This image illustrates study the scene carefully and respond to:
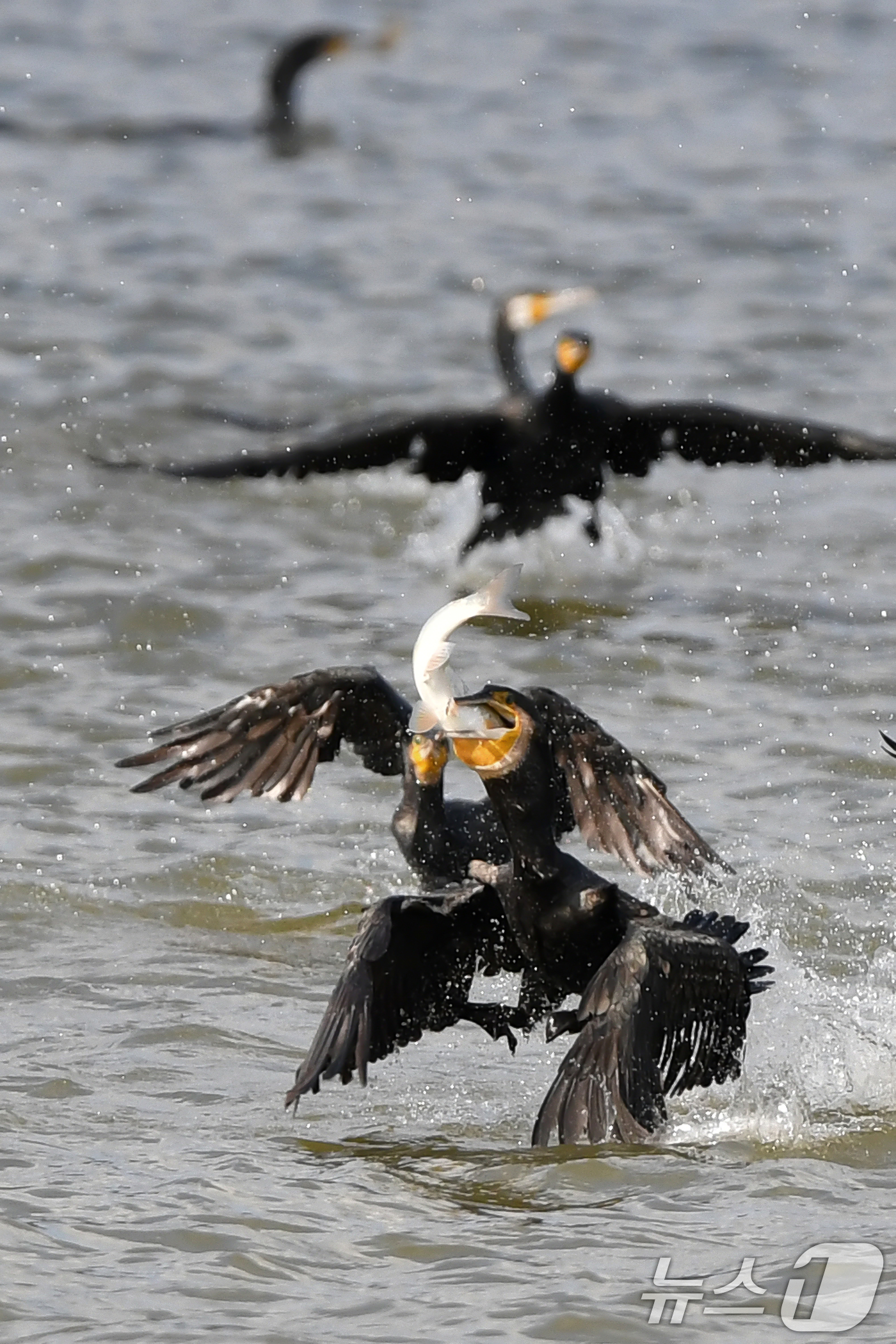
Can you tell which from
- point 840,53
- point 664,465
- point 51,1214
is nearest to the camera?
point 51,1214

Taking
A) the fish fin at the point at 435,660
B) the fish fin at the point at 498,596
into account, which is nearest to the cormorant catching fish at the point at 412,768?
the fish fin at the point at 435,660

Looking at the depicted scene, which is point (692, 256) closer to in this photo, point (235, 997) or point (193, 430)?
point (193, 430)

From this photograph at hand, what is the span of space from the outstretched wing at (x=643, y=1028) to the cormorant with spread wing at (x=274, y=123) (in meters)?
9.38

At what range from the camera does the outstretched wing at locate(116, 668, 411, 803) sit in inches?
267

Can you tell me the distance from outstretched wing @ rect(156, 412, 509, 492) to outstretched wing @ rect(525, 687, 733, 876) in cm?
380

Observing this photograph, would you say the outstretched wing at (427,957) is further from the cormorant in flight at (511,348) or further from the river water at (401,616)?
the cormorant in flight at (511,348)

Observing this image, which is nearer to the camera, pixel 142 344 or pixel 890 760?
pixel 890 760

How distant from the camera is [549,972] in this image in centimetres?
595

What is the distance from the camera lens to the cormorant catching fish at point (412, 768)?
627cm

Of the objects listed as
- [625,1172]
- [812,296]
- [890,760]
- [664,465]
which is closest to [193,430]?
[664,465]

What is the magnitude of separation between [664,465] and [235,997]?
6515mm

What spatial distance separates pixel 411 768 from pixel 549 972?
112 cm

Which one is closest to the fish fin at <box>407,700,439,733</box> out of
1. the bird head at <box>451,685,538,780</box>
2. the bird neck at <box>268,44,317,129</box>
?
the bird head at <box>451,685,538,780</box>

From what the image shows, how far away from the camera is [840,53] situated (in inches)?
771
